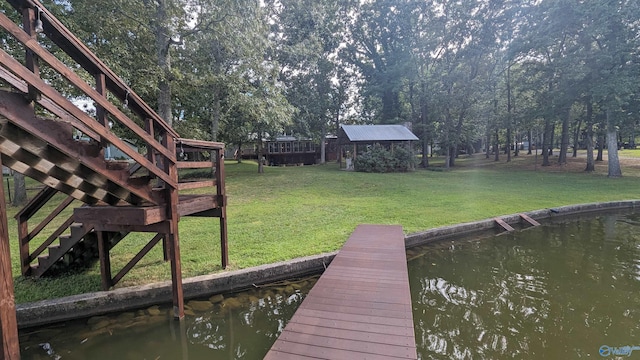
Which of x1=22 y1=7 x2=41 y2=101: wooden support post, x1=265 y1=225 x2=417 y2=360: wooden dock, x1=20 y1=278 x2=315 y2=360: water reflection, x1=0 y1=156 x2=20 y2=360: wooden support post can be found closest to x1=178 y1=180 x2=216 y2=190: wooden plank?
x1=20 y1=278 x2=315 y2=360: water reflection

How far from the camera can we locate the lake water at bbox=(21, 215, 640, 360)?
3.18 metres

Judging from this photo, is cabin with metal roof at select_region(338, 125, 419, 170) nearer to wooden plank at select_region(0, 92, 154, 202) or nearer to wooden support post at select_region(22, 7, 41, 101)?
wooden plank at select_region(0, 92, 154, 202)

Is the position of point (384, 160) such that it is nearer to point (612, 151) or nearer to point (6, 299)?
point (612, 151)

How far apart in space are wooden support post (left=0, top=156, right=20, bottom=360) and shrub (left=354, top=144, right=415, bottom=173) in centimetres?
1918

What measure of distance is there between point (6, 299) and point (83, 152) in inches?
53.0

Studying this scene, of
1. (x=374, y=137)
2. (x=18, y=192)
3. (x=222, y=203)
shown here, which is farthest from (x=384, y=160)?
(x=18, y=192)

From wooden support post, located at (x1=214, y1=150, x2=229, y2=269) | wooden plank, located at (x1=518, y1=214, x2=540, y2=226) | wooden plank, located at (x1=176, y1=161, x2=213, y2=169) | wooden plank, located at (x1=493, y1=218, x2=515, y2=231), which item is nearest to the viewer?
wooden plank, located at (x1=176, y1=161, x2=213, y2=169)

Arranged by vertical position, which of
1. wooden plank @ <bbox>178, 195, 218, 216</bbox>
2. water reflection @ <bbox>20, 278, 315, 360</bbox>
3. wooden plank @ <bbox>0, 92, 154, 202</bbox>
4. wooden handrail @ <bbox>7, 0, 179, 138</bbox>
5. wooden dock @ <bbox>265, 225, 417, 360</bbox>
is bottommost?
water reflection @ <bbox>20, 278, 315, 360</bbox>

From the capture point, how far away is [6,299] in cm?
213

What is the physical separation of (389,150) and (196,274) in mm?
18719

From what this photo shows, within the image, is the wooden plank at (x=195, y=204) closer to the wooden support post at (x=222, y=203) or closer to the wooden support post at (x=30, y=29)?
the wooden support post at (x=222, y=203)

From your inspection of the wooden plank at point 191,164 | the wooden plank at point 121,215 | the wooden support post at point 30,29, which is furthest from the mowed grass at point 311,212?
the wooden support post at point 30,29

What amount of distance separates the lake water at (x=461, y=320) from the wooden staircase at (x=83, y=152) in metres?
0.53

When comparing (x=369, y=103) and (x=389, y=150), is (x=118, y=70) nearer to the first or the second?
(x=389, y=150)
